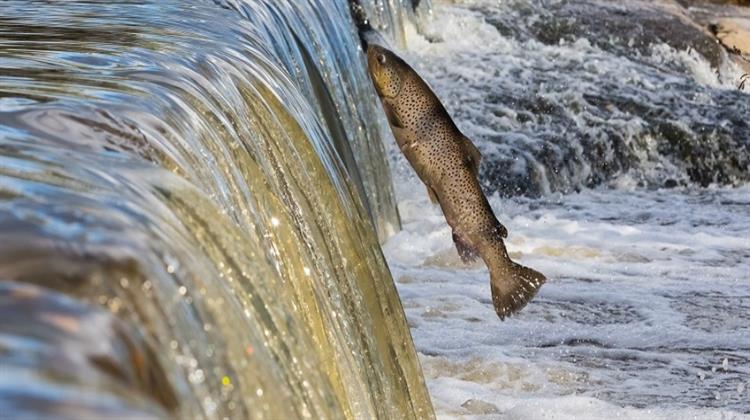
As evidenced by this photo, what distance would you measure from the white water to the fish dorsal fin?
0.66 meters

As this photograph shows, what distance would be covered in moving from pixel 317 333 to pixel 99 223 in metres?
1.46

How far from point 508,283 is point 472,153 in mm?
435

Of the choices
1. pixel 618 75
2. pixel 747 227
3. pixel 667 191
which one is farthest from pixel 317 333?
pixel 618 75

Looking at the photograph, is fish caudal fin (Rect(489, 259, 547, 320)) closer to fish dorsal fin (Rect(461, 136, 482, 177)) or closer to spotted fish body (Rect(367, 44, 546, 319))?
spotted fish body (Rect(367, 44, 546, 319))

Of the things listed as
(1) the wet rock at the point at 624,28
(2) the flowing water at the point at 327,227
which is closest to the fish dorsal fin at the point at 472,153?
(2) the flowing water at the point at 327,227

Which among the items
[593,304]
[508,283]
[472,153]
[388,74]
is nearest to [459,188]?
[472,153]

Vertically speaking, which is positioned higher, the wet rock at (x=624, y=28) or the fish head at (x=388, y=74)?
the fish head at (x=388, y=74)

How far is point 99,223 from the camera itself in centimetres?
178

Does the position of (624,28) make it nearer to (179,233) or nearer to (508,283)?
(508,283)

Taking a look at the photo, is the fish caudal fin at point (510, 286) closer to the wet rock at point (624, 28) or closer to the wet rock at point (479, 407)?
the wet rock at point (479, 407)

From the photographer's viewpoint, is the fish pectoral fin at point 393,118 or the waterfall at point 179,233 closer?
the waterfall at point 179,233

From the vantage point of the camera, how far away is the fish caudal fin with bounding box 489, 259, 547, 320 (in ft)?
16.7

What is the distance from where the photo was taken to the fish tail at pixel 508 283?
16.6 ft

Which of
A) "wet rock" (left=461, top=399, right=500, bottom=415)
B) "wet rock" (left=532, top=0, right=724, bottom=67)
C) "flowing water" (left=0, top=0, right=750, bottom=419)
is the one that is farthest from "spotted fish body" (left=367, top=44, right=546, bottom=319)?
"wet rock" (left=532, top=0, right=724, bottom=67)
